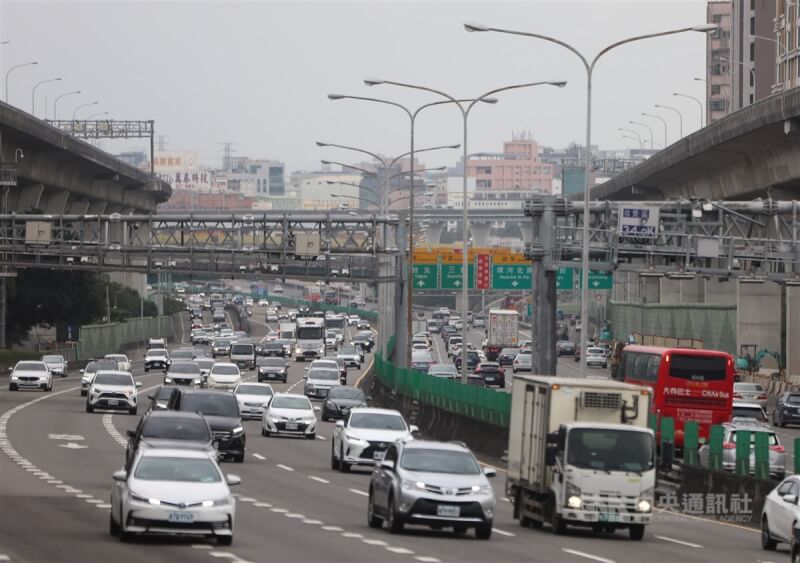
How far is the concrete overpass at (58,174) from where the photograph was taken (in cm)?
8875

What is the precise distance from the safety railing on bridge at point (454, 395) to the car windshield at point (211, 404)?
848cm

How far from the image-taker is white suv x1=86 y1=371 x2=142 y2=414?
56531 millimetres

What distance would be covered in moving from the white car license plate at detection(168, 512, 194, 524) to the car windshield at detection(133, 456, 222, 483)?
63 cm

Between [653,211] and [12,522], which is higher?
[653,211]

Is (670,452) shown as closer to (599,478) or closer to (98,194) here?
(599,478)

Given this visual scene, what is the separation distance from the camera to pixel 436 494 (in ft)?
81.4

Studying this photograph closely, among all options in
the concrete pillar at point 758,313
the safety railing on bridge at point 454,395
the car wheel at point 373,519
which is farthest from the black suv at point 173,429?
the concrete pillar at point 758,313

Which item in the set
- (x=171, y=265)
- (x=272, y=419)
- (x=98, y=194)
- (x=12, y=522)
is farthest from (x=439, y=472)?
(x=98, y=194)

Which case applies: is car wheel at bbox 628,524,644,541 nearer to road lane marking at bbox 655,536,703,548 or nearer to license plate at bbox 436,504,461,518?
road lane marking at bbox 655,536,703,548

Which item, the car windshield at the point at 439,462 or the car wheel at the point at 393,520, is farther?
the car windshield at the point at 439,462

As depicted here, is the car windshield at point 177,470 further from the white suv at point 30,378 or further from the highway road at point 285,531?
the white suv at point 30,378

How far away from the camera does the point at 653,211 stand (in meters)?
55.7

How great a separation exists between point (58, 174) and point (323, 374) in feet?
135

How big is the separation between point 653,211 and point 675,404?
1155cm
